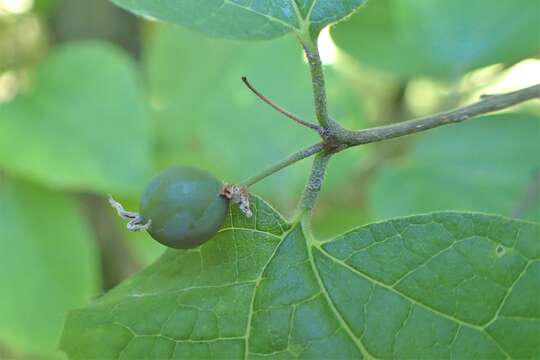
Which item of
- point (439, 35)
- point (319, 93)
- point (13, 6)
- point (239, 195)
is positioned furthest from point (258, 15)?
point (13, 6)

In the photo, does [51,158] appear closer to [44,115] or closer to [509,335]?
[44,115]

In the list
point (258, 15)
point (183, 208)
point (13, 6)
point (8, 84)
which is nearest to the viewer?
point (183, 208)

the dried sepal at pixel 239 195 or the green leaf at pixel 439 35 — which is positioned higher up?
the dried sepal at pixel 239 195

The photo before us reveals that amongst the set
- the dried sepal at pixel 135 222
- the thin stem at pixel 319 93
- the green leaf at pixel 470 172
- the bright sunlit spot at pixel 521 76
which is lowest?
the bright sunlit spot at pixel 521 76

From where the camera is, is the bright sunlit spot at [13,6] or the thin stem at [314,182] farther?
the bright sunlit spot at [13,6]

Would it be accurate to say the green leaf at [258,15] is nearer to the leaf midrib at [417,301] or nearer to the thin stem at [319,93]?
the thin stem at [319,93]

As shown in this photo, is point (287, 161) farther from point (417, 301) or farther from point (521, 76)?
point (521, 76)

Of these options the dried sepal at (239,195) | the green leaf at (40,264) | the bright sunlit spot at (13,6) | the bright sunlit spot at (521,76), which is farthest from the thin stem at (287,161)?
the bright sunlit spot at (13,6)
